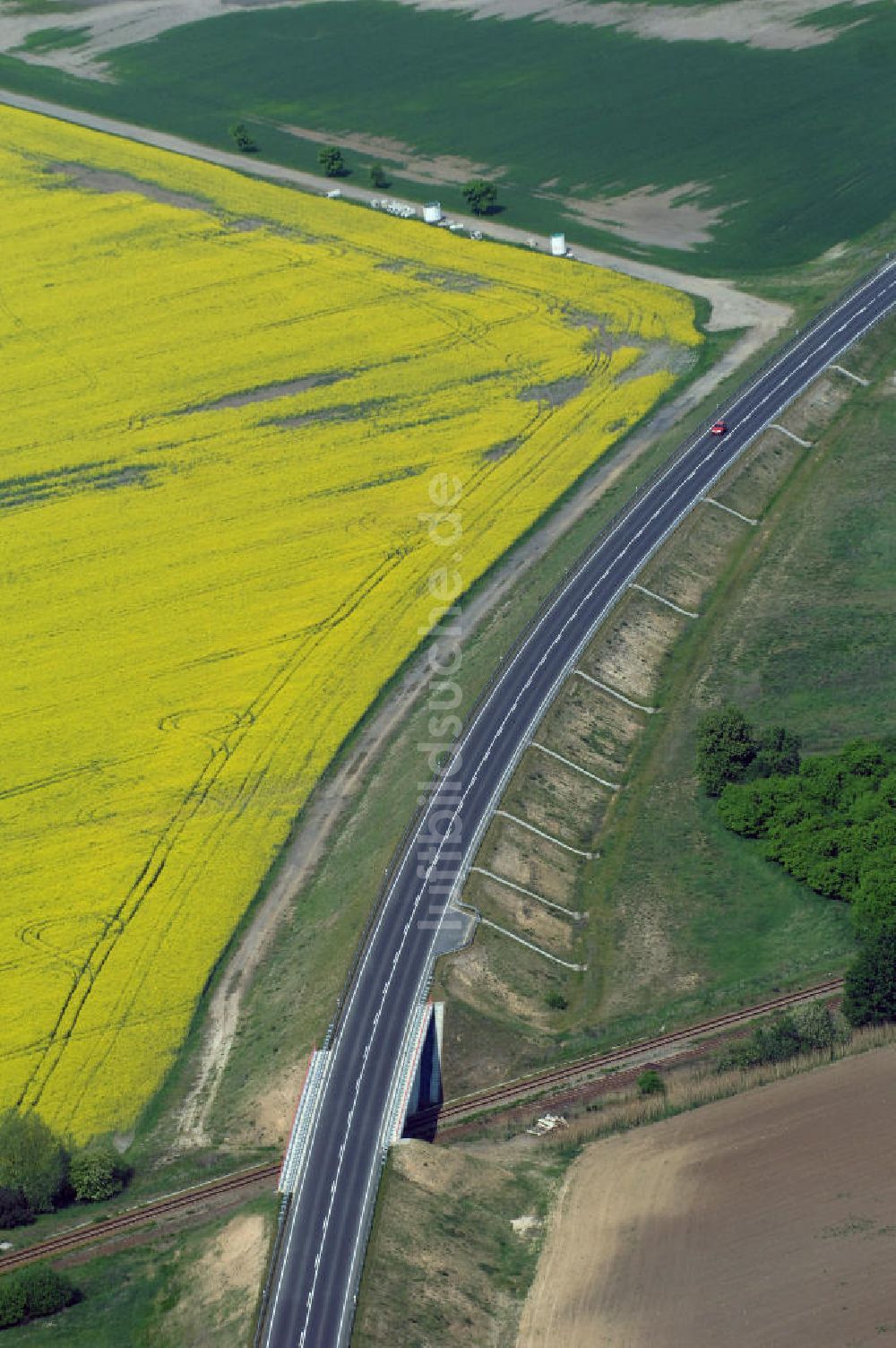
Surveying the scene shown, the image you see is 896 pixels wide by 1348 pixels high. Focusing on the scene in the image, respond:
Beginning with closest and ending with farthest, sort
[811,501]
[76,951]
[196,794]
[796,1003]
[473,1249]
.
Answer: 1. [473,1249]
2. [796,1003]
3. [76,951]
4. [196,794]
5. [811,501]

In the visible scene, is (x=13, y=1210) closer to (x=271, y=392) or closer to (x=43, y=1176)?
(x=43, y=1176)

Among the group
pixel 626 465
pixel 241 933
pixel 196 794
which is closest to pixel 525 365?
pixel 626 465

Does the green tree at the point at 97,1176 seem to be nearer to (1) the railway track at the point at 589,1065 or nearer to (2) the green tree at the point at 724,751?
(1) the railway track at the point at 589,1065

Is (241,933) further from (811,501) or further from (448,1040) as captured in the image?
(811,501)

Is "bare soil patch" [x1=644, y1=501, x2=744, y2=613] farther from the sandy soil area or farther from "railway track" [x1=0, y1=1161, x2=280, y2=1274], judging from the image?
"railway track" [x1=0, y1=1161, x2=280, y2=1274]

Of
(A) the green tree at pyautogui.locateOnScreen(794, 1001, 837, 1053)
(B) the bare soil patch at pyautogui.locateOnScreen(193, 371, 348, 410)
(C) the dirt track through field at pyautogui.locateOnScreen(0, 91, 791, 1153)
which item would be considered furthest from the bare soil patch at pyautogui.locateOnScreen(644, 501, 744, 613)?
(B) the bare soil patch at pyautogui.locateOnScreen(193, 371, 348, 410)

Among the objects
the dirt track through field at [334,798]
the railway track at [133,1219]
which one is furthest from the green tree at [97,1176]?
the dirt track through field at [334,798]
